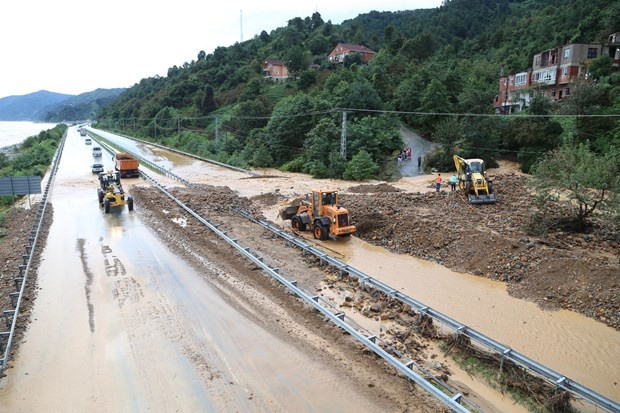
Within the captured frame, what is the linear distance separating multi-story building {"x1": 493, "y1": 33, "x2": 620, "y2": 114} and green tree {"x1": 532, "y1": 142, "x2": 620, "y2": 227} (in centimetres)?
3090

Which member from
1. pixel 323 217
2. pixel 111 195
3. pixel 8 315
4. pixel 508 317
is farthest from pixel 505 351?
pixel 111 195

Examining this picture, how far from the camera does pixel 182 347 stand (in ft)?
34.4

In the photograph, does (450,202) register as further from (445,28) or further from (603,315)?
(445,28)

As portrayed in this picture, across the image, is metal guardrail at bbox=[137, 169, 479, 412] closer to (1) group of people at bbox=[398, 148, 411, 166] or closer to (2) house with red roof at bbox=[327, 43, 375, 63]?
(1) group of people at bbox=[398, 148, 411, 166]

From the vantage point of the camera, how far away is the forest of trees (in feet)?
127

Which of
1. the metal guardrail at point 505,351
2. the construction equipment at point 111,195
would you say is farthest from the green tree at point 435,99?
the metal guardrail at point 505,351

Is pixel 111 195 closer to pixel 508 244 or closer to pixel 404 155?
pixel 508 244

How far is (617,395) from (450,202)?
16735 millimetres

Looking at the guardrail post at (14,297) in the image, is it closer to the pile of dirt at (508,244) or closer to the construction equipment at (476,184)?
the pile of dirt at (508,244)

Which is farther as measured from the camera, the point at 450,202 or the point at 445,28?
the point at 445,28

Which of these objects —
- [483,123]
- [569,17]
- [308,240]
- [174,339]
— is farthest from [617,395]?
[569,17]

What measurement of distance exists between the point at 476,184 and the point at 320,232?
1086 cm

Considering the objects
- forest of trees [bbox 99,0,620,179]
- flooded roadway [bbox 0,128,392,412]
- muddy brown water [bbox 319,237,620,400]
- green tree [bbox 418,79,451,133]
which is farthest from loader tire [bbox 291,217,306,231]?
green tree [bbox 418,79,451,133]

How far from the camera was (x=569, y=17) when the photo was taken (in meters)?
72.4
